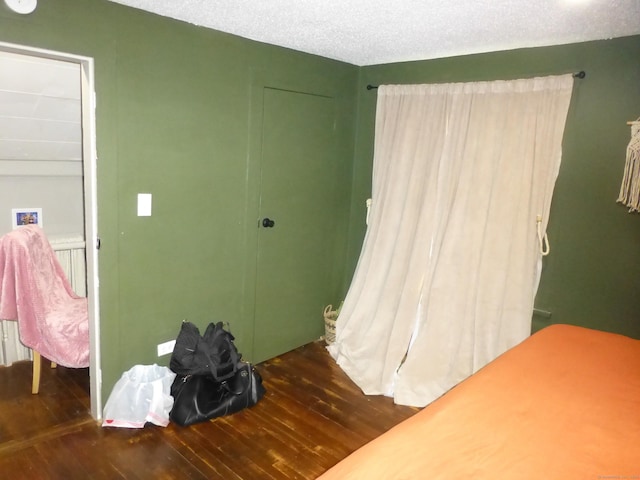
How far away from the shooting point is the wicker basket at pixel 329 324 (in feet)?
12.0

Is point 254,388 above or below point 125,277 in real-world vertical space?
below

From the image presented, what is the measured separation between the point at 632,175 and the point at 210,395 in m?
2.57

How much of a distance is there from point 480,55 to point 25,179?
10.3 ft

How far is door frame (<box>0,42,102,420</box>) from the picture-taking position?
7.05 feet

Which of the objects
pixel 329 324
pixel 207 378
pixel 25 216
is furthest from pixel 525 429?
pixel 25 216

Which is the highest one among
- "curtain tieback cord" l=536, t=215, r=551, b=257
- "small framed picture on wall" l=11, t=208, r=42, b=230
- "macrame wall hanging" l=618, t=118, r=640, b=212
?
"macrame wall hanging" l=618, t=118, r=640, b=212

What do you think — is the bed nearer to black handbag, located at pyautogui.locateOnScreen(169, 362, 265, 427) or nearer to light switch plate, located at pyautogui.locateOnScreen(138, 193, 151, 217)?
black handbag, located at pyautogui.locateOnScreen(169, 362, 265, 427)

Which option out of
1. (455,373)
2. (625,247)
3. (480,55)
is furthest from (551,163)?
(455,373)

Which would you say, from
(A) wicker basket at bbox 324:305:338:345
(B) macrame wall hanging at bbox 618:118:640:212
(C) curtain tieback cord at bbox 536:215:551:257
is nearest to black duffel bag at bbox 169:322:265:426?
(A) wicker basket at bbox 324:305:338:345

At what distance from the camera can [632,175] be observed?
2.39 m

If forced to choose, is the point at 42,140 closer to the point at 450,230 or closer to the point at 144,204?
the point at 144,204

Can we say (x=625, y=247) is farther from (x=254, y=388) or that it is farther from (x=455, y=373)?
(x=254, y=388)

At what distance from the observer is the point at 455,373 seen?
2.96 m

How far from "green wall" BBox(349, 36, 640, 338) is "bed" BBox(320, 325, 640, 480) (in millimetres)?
711
